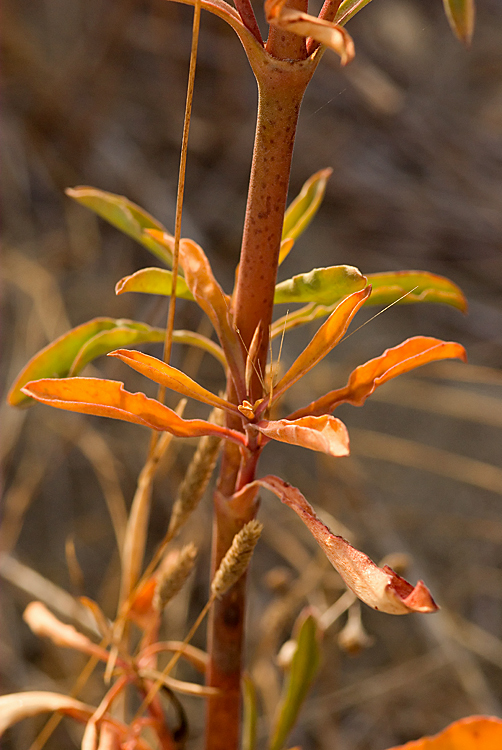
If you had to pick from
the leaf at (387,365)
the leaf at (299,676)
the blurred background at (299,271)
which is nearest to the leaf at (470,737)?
the leaf at (299,676)

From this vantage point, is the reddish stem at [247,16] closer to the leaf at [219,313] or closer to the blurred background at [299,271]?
the leaf at [219,313]

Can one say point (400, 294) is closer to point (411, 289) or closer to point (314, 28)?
point (411, 289)

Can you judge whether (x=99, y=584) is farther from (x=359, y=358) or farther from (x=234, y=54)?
(x=234, y=54)

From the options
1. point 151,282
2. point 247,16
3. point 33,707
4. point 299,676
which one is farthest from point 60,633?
point 247,16

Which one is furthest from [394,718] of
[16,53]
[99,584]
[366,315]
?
[16,53]

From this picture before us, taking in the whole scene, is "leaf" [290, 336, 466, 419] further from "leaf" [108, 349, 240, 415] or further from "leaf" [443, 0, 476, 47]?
"leaf" [443, 0, 476, 47]
